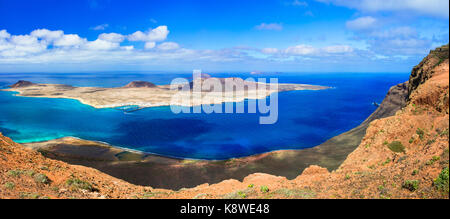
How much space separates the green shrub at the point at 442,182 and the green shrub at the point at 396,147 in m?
7.67

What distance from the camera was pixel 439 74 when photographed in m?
18.1

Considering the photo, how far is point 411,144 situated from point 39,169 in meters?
23.5

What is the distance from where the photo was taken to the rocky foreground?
32.1ft

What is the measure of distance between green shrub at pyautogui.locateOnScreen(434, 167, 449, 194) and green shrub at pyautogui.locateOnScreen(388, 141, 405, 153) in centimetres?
767

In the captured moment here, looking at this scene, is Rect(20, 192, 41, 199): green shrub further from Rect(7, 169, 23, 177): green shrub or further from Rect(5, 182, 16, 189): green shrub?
Rect(7, 169, 23, 177): green shrub

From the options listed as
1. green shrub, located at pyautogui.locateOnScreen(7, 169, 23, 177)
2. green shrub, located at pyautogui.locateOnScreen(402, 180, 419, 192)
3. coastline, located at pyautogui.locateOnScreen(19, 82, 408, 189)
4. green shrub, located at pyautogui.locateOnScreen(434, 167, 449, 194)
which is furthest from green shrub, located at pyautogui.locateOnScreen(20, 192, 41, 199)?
coastline, located at pyautogui.locateOnScreen(19, 82, 408, 189)

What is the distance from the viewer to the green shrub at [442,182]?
8.30 meters

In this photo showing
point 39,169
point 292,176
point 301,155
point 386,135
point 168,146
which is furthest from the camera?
point 168,146

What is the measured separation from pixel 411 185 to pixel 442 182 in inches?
40.0

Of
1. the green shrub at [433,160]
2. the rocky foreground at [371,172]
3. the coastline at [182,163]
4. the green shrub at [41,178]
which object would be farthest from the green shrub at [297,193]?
the coastline at [182,163]

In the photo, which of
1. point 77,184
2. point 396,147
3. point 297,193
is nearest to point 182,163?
point 77,184
